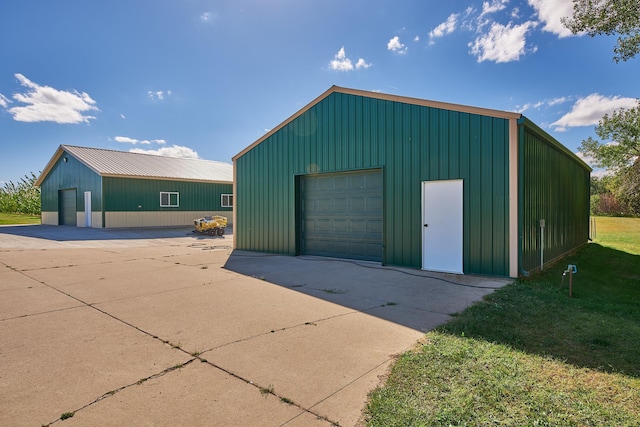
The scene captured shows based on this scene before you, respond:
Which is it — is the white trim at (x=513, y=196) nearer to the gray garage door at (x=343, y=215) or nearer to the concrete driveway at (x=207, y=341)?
the concrete driveway at (x=207, y=341)

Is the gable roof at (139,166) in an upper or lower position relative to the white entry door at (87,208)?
upper

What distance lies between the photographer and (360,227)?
9219mm

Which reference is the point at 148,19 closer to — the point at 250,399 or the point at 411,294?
the point at 411,294

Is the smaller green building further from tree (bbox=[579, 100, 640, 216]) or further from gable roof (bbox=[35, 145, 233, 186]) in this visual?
tree (bbox=[579, 100, 640, 216])

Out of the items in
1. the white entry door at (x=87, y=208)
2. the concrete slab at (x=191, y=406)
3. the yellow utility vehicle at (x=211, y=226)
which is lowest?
the concrete slab at (x=191, y=406)

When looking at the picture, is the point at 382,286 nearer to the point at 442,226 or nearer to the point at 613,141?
the point at 442,226

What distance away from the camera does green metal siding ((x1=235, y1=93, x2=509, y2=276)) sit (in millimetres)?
7039

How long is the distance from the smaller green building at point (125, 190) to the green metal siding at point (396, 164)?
505 inches

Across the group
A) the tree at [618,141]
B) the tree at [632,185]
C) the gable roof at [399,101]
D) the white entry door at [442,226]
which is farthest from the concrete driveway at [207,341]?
the tree at [618,141]

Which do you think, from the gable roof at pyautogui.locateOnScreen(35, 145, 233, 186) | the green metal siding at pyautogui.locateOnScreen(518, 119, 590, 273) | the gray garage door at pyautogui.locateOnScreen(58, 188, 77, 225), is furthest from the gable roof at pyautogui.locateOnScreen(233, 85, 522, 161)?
the gray garage door at pyautogui.locateOnScreen(58, 188, 77, 225)

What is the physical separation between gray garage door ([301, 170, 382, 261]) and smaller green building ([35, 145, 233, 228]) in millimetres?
15198

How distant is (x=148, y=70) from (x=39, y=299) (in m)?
12.2

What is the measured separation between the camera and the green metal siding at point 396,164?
7.04 m

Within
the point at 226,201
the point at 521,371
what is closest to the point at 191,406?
the point at 521,371
